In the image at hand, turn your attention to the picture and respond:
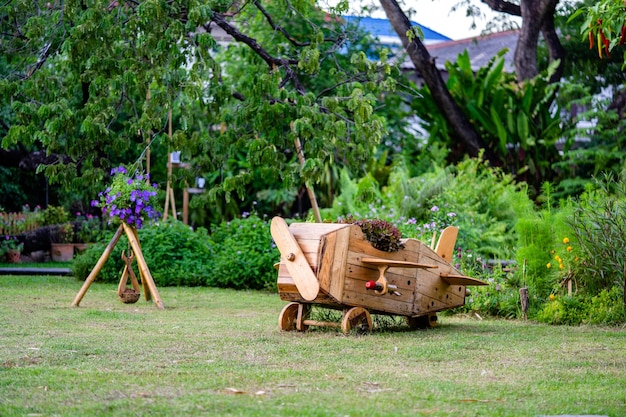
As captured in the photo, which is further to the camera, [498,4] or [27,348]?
[498,4]

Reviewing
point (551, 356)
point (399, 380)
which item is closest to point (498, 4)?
point (551, 356)

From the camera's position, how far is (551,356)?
7.17m

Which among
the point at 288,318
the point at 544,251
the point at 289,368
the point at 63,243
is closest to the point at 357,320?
the point at 288,318

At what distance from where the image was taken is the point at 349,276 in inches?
328

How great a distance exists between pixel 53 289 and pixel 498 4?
41.6 feet

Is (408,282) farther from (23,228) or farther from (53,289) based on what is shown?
(23,228)

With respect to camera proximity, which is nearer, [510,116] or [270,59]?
[270,59]

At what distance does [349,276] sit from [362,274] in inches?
7.0

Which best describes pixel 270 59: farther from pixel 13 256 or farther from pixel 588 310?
pixel 13 256

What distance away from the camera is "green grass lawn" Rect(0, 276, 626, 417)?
5.07 meters

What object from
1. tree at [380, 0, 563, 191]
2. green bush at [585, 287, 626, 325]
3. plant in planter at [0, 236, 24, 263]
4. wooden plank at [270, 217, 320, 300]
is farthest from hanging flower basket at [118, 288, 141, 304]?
tree at [380, 0, 563, 191]

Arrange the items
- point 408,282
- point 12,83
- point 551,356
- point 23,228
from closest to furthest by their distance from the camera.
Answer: point 551,356
point 408,282
point 12,83
point 23,228

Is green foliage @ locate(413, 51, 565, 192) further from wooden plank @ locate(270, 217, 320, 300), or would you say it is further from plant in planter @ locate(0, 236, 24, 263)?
wooden plank @ locate(270, 217, 320, 300)

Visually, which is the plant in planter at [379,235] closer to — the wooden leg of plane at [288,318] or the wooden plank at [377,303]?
the wooden plank at [377,303]
